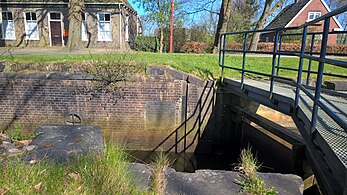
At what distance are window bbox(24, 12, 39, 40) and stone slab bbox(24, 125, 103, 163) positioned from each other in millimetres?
18297

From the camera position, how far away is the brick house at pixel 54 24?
19469 millimetres

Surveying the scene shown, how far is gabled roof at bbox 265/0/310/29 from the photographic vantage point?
3070 centimetres

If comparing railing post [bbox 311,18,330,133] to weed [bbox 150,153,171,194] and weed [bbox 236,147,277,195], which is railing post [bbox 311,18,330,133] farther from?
weed [bbox 150,153,171,194]

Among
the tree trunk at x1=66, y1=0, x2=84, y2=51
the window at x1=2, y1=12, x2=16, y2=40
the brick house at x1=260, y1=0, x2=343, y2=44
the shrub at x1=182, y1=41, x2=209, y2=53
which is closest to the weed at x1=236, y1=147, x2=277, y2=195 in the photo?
the tree trunk at x1=66, y1=0, x2=84, y2=51

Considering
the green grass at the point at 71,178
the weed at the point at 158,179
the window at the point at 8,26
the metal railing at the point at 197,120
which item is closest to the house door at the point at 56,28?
the window at the point at 8,26

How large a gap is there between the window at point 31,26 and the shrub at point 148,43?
7.68 m

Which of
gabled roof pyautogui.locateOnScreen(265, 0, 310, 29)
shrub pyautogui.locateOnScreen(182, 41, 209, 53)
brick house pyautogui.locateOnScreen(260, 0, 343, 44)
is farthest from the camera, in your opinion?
gabled roof pyautogui.locateOnScreen(265, 0, 310, 29)

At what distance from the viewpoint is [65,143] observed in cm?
390

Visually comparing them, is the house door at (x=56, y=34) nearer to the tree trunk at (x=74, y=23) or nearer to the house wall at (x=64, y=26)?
the house wall at (x=64, y=26)

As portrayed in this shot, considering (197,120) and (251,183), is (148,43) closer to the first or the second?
(197,120)

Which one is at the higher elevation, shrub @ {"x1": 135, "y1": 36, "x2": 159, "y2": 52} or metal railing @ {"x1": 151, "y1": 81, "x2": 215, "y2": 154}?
shrub @ {"x1": 135, "y1": 36, "x2": 159, "y2": 52}

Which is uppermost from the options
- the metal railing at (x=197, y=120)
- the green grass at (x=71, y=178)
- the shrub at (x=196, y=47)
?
the shrub at (x=196, y=47)

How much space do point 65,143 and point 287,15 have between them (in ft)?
111

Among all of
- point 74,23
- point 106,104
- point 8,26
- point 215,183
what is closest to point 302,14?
point 74,23
